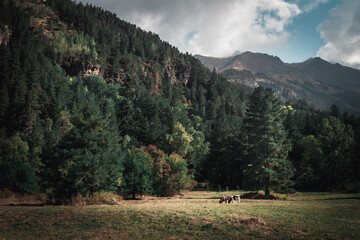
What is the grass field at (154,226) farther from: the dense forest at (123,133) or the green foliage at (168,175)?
the green foliage at (168,175)

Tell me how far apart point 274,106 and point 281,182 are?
45.7 feet

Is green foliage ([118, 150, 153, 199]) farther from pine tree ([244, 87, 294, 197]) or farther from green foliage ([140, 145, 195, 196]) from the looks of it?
pine tree ([244, 87, 294, 197])

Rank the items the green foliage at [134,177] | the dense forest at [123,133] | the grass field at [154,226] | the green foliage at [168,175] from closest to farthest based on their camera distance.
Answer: the grass field at [154,226] → the dense forest at [123,133] → the green foliage at [134,177] → the green foliage at [168,175]

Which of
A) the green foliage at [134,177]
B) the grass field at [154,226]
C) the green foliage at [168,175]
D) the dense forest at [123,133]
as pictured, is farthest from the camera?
the green foliage at [168,175]

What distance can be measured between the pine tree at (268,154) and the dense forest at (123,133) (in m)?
0.18

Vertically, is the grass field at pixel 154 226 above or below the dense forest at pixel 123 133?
below

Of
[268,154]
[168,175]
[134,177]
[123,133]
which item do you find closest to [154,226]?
[134,177]

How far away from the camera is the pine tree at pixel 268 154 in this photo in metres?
36.4

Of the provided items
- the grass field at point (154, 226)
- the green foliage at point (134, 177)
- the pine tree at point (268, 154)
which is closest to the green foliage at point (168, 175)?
the green foliage at point (134, 177)

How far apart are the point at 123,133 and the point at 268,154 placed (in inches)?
2283

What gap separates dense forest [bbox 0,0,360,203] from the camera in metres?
28.2

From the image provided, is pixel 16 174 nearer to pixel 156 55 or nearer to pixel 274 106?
pixel 274 106

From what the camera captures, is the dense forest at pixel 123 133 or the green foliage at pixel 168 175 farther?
the green foliage at pixel 168 175

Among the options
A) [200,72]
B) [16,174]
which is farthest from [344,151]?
[200,72]
